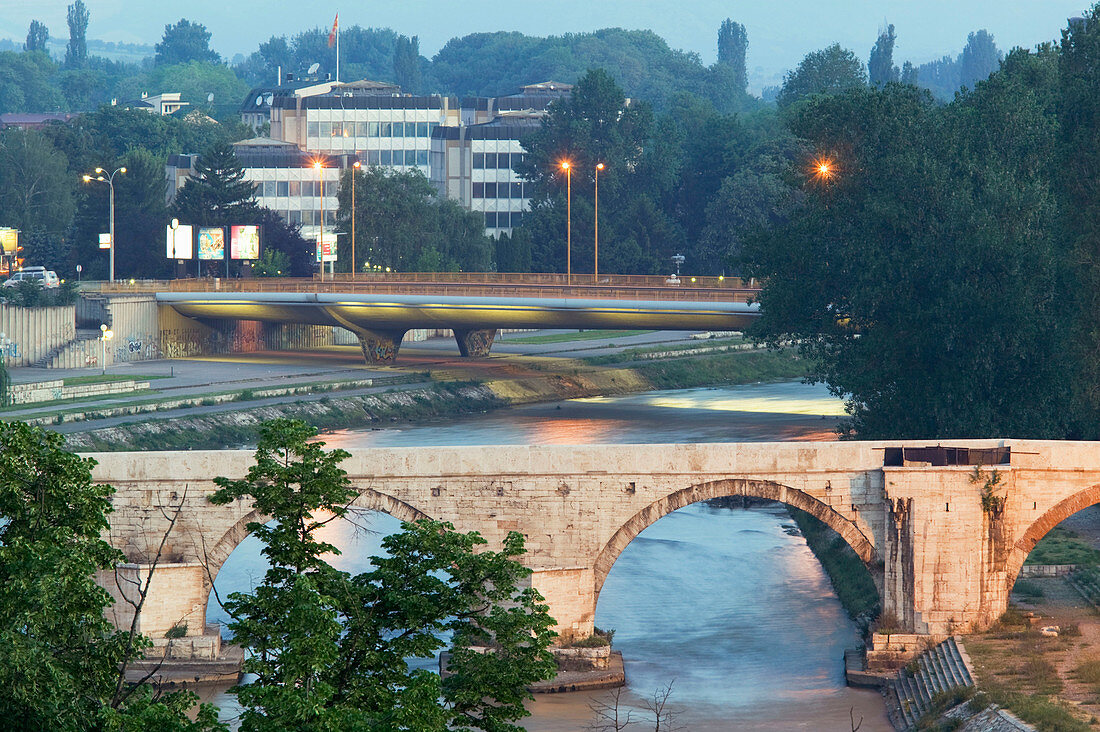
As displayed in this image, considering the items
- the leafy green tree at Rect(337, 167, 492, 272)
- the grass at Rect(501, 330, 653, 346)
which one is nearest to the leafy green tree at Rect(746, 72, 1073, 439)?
the grass at Rect(501, 330, 653, 346)

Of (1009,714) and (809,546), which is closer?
(1009,714)

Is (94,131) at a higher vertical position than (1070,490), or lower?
higher

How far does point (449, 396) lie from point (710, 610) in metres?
43.2

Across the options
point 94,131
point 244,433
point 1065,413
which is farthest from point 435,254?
point 1065,413

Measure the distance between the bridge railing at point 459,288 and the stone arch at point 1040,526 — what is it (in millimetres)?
35089

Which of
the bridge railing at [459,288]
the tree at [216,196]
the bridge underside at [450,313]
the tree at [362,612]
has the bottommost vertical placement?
the tree at [362,612]

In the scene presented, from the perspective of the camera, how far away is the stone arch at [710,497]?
41.4 meters

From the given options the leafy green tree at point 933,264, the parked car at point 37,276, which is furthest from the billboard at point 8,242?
the leafy green tree at point 933,264

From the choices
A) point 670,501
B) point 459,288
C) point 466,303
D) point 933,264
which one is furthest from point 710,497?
point 459,288

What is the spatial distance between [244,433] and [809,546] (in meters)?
30.7

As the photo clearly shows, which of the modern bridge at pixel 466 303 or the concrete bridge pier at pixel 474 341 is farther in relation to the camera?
the concrete bridge pier at pixel 474 341

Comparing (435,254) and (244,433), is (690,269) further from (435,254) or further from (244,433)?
(244,433)

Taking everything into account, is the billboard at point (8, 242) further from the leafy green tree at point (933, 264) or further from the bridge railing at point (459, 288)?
the leafy green tree at point (933, 264)

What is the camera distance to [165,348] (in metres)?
102
